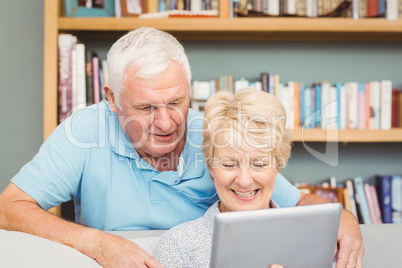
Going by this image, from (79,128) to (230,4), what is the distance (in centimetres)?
102

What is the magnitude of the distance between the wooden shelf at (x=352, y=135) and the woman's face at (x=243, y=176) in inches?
37.7

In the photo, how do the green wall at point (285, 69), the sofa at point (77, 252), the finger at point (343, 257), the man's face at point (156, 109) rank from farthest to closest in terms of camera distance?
1. the green wall at point (285, 69)
2. the man's face at point (156, 109)
3. the finger at point (343, 257)
4. the sofa at point (77, 252)

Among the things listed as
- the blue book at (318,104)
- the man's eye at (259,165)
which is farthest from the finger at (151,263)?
the blue book at (318,104)

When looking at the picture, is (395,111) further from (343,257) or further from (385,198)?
(343,257)

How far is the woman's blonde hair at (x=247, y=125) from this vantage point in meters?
1.12

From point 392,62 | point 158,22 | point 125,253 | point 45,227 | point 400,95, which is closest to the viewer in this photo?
point 125,253

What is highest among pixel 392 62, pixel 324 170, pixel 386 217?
pixel 392 62

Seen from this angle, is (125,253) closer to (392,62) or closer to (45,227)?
(45,227)

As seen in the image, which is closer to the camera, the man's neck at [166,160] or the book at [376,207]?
the man's neck at [166,160]

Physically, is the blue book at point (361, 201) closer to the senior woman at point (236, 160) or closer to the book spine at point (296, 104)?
the book spine at point (296, 104)

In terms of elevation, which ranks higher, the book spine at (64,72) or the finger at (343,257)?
the book spine at (64,72)

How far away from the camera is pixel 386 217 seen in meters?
2.21

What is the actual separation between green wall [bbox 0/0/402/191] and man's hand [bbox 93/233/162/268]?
55.3 inches

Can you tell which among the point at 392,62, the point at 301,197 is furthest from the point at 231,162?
the point at 392,62
